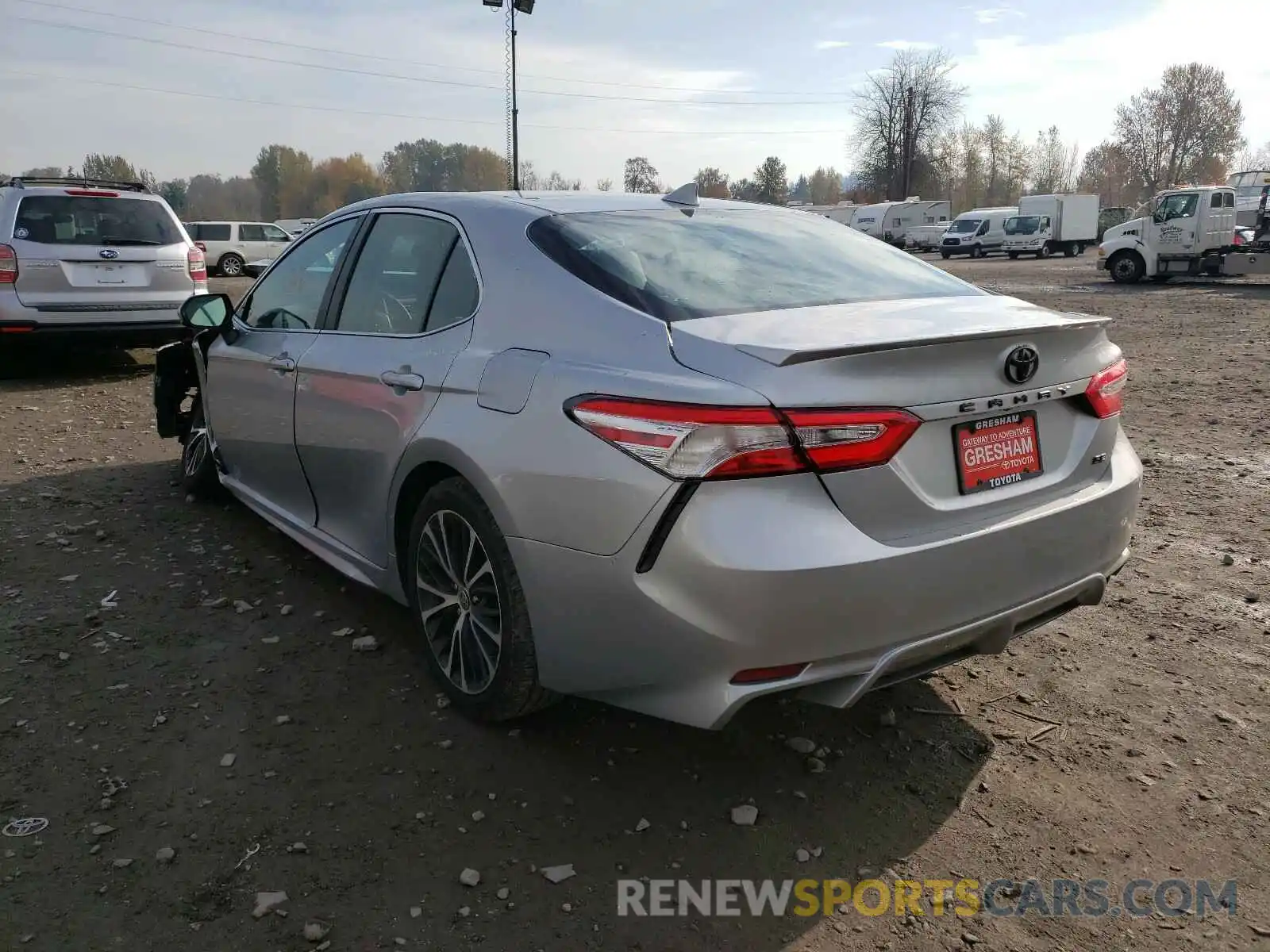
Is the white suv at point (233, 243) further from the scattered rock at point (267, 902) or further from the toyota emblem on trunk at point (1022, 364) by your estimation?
the toyota emblem on trunk at point (1022, 364)

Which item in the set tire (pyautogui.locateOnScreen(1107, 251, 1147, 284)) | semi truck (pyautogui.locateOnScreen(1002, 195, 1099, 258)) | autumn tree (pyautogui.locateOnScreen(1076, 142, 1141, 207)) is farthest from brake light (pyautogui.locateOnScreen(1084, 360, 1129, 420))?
autumn tree (pyautogui.locateOnScreen(1076, 142, 1141, 207))

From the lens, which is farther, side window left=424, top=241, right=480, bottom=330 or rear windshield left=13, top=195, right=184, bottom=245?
rear windshield left=13, top=195, right=184, bottom=245

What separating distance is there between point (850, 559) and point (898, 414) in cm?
37

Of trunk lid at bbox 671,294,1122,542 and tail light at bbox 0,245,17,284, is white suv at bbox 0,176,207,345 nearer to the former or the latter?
tail light at bbox 0,245,17,284

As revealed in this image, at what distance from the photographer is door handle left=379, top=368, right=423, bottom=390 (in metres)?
3.02

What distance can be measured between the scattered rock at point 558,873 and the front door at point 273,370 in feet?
6.73

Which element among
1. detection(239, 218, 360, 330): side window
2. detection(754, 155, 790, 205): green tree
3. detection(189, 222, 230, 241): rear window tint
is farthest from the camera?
detection(754, 155, 790, 205): green tree

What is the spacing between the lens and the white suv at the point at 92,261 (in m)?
8.71

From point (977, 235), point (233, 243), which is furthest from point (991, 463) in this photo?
point (977, 235)

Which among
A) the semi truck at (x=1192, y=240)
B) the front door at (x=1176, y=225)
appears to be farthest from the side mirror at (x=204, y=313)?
the front door at (x=1176, y=225)

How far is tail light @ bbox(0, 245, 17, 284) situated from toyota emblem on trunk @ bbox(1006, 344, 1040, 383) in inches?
363

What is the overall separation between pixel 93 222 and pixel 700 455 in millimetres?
9227

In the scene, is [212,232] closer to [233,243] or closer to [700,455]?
[233,243]

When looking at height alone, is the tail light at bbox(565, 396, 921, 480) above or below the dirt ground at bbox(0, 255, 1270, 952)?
above
